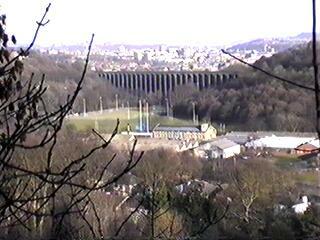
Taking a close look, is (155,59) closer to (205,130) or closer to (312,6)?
(205,130)

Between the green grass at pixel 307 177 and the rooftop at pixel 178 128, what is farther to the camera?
the rooftop at pixel 178 128

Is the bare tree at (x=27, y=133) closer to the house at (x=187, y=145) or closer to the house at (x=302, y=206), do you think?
the house at (x=302, y=206)

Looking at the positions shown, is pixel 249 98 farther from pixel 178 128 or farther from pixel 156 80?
pixel 156 80

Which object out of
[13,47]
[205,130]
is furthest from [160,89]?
[13,47]

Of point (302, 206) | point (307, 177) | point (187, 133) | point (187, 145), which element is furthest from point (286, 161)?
point (187, 133)

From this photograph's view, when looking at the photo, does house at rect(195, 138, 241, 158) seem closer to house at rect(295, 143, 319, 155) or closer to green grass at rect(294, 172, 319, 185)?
green grass at rect(294, 172, 319, 185)

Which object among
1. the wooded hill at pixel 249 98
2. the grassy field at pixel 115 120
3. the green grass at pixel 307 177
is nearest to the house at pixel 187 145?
the wooded hill at pixel 249 98

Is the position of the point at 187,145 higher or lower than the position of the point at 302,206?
lower

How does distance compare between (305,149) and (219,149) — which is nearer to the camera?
(305,149)
